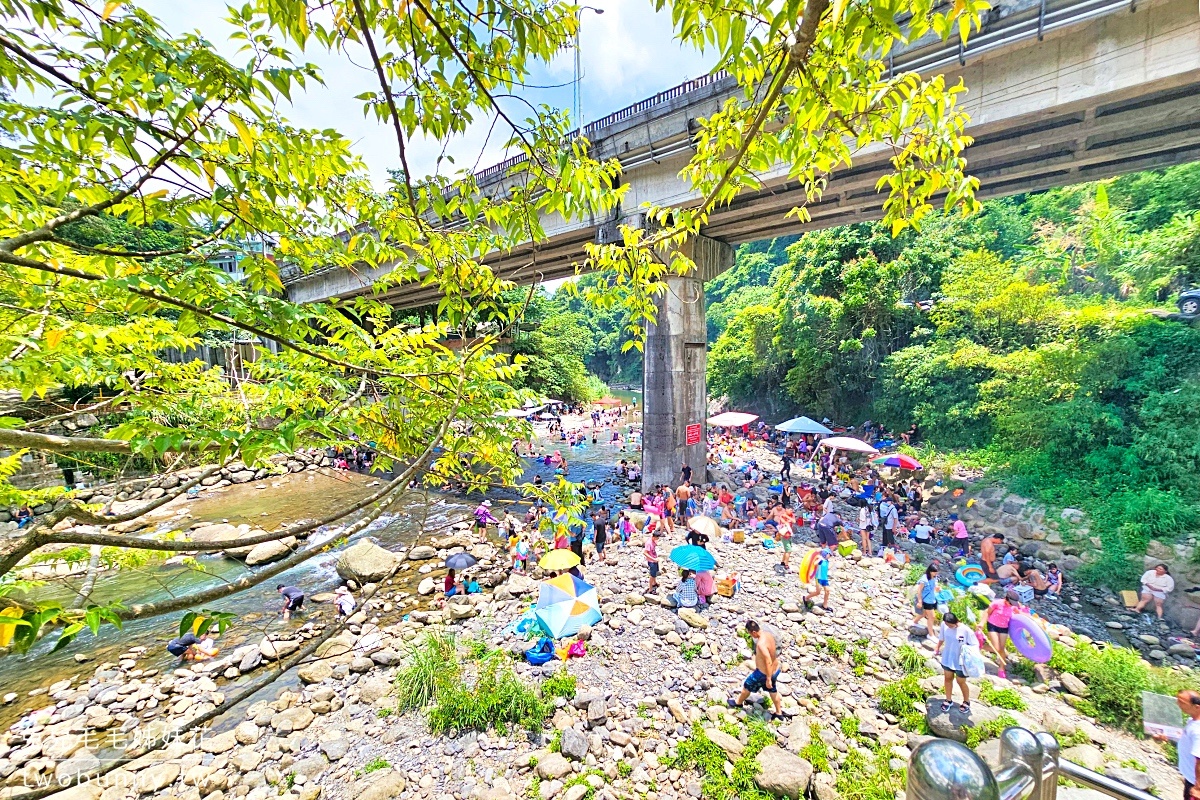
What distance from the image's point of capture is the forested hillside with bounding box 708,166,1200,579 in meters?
10.8

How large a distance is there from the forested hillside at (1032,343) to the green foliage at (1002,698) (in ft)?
19.8

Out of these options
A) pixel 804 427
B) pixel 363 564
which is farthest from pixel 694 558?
pixel 804 427

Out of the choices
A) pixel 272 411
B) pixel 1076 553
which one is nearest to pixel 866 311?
pixel 1076 553

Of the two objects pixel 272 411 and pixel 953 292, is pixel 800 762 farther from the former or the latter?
pixel 953 292

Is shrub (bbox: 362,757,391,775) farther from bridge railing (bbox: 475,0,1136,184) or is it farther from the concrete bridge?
bridge railing (bbox: 475,0,1136,184)

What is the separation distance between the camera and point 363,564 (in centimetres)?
1118

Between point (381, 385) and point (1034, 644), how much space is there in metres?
9.04

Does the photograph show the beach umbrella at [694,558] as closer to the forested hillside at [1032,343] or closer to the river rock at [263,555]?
the forested hillside at [1032,343]

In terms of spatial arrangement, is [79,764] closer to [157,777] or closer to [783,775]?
[157,777]

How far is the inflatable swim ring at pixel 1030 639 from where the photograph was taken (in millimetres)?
6406

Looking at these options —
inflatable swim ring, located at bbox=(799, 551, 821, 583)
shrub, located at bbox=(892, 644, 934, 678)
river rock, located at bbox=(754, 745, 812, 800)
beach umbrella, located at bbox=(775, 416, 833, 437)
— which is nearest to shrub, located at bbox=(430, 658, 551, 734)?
river rock, located at bbox=(754, 745, 812, 800)

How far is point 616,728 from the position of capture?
5867 mm

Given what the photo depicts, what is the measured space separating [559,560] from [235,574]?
946cm

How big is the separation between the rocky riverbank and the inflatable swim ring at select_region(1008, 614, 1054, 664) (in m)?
0.36
